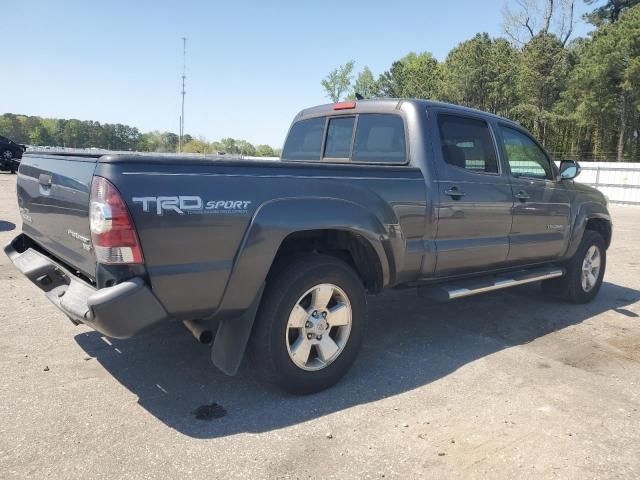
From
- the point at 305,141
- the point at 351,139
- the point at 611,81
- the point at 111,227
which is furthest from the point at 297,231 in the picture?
the point at 611,81

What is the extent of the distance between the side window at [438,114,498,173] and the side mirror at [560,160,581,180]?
1.20 metres

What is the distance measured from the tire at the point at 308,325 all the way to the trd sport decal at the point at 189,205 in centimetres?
57

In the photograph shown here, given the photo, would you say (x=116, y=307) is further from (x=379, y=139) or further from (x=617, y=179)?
(x=617, y=179)

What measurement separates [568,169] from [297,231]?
360 cm

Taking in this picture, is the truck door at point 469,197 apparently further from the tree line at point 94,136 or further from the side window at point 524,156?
the tree line at point 94,136

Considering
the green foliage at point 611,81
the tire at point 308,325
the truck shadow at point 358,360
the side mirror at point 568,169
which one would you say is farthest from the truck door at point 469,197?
the green foliage at point 611,81

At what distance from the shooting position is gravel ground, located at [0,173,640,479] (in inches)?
101

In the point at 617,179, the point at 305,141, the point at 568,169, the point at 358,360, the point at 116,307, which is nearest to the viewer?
the point at 116,307

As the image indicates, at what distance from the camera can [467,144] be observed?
14.4 feet

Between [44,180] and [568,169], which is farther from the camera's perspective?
[568,169]

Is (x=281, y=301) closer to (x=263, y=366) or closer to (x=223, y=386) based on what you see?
(x=263, y=366)

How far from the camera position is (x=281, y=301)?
307 centimetres

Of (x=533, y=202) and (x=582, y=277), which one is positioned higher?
(x=533, y=202)

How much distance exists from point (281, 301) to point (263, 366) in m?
0.42
